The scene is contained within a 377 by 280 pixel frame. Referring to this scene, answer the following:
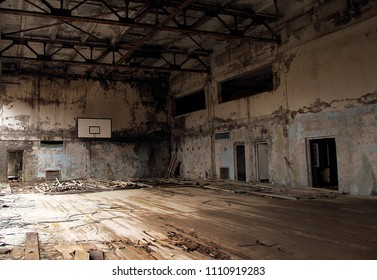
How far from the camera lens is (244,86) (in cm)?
1705

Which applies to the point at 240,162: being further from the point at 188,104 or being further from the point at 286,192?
the point at 188,104

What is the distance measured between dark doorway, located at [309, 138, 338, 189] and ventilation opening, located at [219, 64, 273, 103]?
4.91 m

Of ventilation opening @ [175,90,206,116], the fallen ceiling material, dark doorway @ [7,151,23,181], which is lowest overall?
dark doorway @ [7,151,23,181]

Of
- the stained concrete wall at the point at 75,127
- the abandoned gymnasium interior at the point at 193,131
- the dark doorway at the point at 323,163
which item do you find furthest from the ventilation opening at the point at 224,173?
the stained concrete wall at the point at 75,127

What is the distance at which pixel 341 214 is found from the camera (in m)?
6.49

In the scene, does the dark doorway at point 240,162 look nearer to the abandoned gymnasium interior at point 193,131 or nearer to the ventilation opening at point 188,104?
the abandoned gymnasium interior at point 193,131

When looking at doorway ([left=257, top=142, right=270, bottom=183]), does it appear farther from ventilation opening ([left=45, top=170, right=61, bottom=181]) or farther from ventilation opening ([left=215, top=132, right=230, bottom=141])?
ventilation opening ([left=45, top=170, right=61, bottom=181])

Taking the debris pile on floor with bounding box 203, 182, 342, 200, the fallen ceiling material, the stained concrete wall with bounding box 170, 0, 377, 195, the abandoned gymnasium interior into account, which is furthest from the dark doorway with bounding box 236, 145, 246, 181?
the fallen ceiling material

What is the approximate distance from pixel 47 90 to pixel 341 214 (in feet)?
49.8

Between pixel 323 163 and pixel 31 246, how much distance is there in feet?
30.5

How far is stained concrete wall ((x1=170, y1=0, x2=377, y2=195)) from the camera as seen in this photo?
349 inches

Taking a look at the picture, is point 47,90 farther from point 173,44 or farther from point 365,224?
point 365,224

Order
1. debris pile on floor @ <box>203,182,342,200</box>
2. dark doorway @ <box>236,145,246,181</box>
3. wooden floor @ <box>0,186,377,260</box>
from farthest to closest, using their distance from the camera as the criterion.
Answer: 1. dark doorway @ <box>236,145,246,181</box>
2. debris pile on floor @ <box>203,182,342,200</box>
3. wooden floor @ <box>0,186,377,260</box>

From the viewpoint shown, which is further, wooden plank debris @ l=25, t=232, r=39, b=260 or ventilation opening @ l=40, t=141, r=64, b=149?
ventilation opening @ l=40, t=141, r=64, b=149
